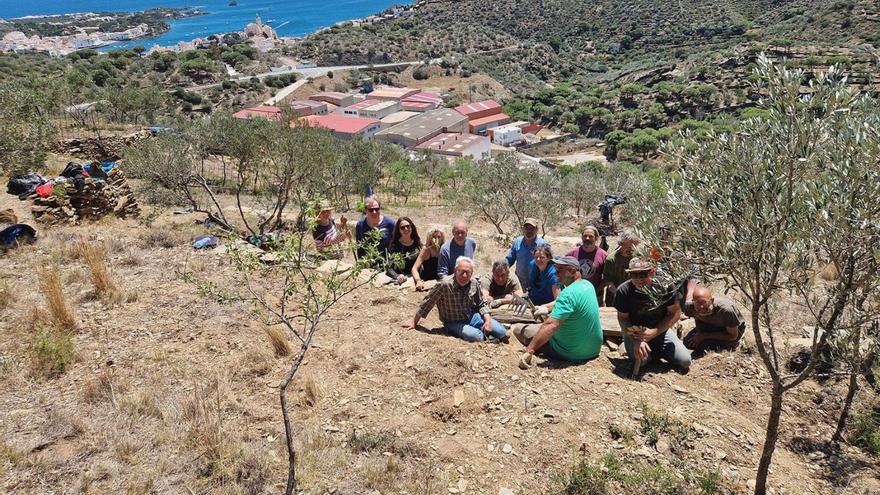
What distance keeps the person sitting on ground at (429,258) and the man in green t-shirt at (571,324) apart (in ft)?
7.97

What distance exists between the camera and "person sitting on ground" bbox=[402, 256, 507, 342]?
21.6 feet

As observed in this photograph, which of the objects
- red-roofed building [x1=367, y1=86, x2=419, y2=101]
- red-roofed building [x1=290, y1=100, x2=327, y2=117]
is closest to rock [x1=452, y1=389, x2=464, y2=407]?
red-roofed building [x1=290, y1=100, x2=327, y2=117]

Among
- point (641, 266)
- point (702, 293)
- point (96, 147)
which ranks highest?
point (96, 147)

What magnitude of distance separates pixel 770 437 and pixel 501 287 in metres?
3.97

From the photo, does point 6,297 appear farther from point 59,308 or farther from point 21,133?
point 21,133

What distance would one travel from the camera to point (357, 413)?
18.0ft

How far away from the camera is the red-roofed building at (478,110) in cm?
7288

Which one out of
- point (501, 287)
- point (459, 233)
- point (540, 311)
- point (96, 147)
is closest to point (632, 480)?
point (540, 311)

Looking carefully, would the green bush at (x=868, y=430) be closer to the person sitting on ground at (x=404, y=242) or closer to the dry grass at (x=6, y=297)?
the person sitting on ground at (x=404, y=242)

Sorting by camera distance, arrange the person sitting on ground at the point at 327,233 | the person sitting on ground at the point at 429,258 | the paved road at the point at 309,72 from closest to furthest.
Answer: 1. the person sitting on ground at the point at 429,258
2. the person sitting on ground at the point at 327,233
3. the paved road at the point at 309,72

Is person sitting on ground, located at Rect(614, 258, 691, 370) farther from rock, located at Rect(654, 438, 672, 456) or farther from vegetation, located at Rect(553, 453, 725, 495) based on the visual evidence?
vegetation, located at Rect(553, 453, 725, 495)

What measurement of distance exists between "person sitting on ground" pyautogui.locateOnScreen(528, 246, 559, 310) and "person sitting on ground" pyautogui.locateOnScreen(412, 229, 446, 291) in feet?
5.15

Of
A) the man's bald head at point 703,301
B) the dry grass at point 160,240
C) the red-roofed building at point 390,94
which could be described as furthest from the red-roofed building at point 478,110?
the man's bald head at point 703,301

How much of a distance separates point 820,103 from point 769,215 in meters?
0.88
